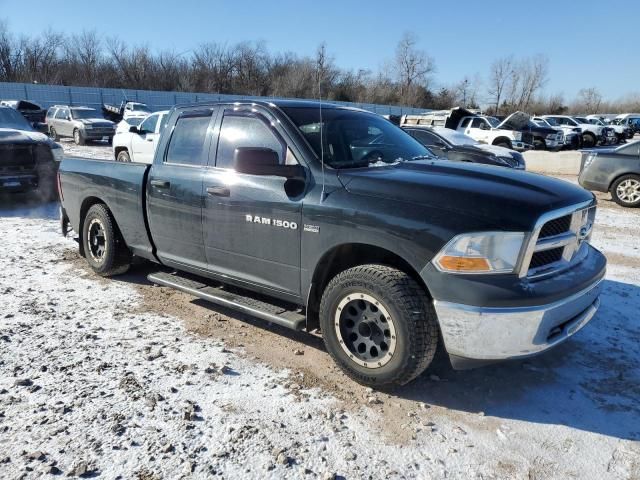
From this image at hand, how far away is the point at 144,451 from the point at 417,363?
163cm

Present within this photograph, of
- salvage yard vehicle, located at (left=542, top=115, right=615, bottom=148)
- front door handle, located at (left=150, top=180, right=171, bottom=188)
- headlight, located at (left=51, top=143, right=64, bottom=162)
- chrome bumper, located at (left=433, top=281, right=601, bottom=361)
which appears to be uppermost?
salvage yard vehicle, located at (left=542, top=115, right=615, bottom=148)

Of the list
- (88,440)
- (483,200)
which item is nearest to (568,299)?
(483,200)

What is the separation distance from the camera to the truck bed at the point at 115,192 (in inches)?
190

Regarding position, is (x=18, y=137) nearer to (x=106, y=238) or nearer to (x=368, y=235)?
(x=106, y=238)

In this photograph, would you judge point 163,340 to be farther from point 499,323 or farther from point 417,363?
point 499,323

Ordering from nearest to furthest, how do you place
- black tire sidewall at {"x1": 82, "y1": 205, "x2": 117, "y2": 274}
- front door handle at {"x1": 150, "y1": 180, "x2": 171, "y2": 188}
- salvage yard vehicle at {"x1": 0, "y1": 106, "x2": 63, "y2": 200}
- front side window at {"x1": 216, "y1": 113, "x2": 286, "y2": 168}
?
front side window at {"x1": 216, "y1": 113, "x2": 286, "y2": 168}
front door handle at {"x1": 150, "y1": 180, "x2": 171, "y2": 188}
black tire sidewall at {"x1": 82, "y1": 205, "x2": 117, "y2": 274}
salvage yard vehicle at {"x1": 0, "y1": 106, "x2": 63, "y2": 200}

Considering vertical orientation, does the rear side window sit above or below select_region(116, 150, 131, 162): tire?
above

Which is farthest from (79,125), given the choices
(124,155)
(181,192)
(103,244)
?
(181,192)

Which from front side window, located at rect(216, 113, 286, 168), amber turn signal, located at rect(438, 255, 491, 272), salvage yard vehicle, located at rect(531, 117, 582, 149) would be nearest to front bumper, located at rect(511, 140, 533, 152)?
salvage yard vehicle, located at rect(531, 117, 582, 149)

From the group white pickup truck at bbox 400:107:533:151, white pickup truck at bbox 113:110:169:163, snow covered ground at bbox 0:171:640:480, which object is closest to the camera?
snow covered ground at bbox 0:171:640:480

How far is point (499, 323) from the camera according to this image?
109 inches

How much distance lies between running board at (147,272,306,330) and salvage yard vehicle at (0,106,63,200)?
6243 mm

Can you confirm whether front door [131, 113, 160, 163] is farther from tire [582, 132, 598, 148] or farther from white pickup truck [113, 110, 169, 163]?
tire [582, 132, 598, 148]

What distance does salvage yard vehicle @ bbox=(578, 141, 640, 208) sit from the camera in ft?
33.8
